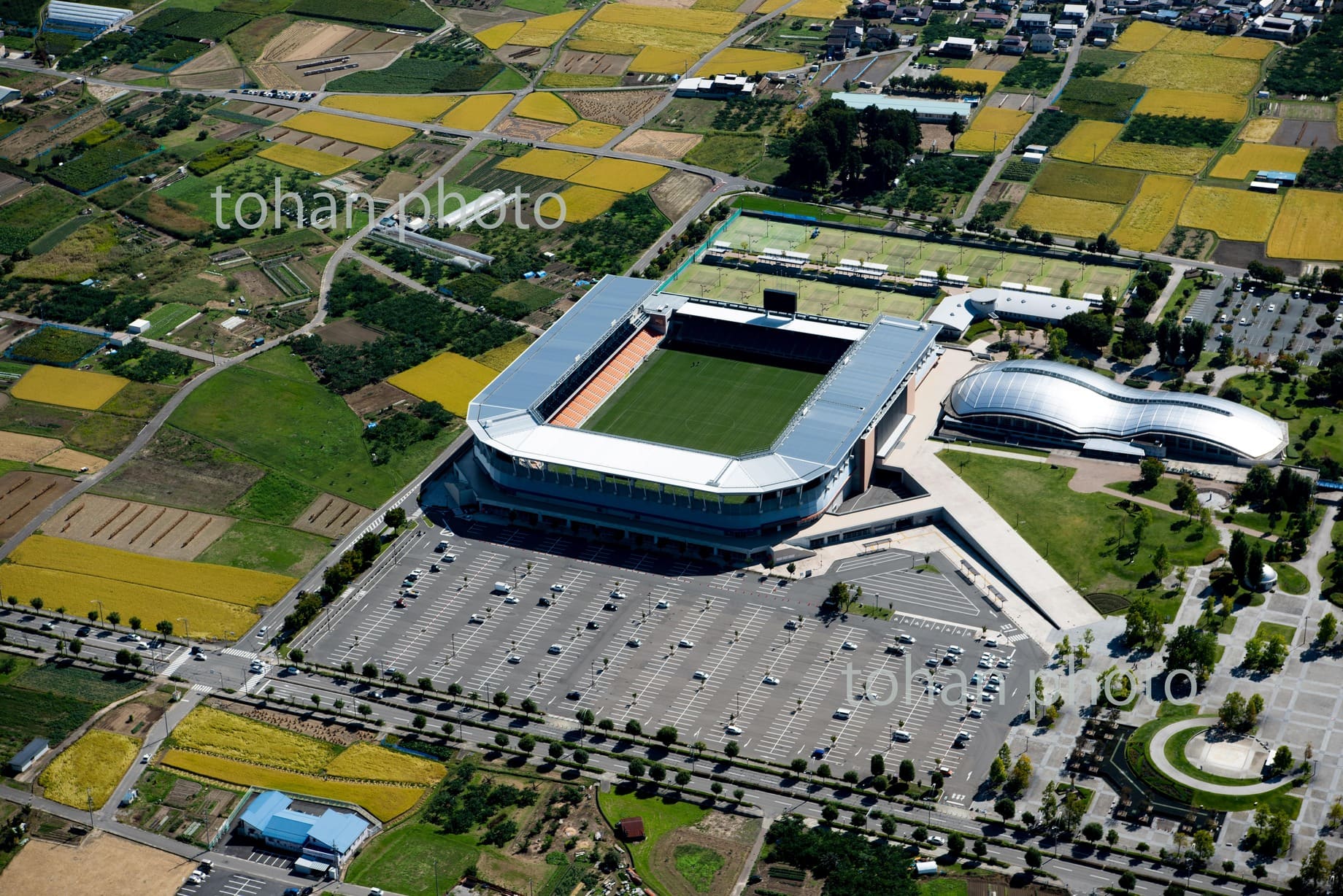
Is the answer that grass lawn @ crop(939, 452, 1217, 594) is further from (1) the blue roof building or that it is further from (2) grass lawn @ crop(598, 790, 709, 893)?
(1) the blue roof building

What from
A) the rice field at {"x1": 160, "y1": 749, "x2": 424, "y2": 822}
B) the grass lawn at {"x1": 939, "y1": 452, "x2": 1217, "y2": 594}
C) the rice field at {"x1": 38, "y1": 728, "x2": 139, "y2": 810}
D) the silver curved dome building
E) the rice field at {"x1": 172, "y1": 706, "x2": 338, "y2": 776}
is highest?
the silver curved dome building

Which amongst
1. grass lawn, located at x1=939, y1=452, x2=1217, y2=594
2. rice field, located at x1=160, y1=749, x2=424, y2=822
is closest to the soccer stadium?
grass lawn, located at x1=939, y1=452, x2=1217, y2=594

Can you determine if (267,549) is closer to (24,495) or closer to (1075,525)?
(24,495)

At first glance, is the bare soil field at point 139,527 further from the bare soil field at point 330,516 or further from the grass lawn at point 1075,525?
the grass lawn at point 1075,525

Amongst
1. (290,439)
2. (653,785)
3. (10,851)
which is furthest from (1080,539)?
(10,851)

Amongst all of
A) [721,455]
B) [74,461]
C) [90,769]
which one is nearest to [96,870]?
[90,769]

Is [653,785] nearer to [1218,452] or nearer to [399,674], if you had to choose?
[399,674]
